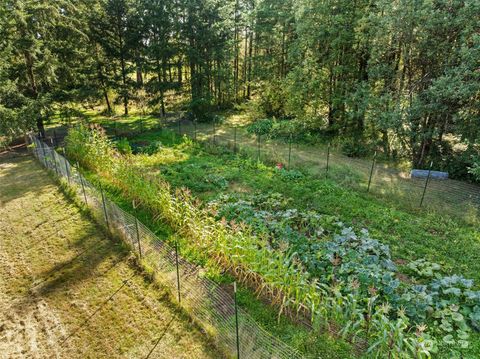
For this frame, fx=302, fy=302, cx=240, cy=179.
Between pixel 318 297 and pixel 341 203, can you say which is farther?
pixel 341 203

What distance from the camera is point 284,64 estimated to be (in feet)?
66.1

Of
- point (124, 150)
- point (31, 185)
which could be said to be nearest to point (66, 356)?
point (31, 185)

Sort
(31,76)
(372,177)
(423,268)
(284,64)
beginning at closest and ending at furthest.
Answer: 1. (423,268)
2. (372,177)
3. (31,76)
4. (284,64)

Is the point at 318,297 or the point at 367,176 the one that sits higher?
the point at 318,297

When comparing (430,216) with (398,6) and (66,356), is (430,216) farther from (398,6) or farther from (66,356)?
(66,356)

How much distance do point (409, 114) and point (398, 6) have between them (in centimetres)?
359

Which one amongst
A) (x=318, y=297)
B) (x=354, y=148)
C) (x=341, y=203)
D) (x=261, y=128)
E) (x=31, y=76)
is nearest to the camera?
(x=318, y=297)

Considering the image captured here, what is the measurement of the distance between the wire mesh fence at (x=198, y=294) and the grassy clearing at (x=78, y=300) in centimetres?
22

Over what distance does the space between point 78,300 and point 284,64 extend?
18.8 meters

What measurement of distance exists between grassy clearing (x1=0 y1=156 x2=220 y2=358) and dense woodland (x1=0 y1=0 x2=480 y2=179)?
7.56m

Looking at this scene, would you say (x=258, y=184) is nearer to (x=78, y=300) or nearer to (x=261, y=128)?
(x=78, y=300)

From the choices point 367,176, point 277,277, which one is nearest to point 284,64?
point 367,176

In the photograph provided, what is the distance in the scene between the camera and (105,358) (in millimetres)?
4191

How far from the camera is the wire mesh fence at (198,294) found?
380 cm
